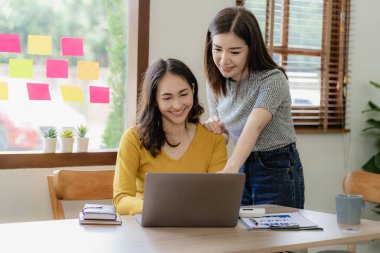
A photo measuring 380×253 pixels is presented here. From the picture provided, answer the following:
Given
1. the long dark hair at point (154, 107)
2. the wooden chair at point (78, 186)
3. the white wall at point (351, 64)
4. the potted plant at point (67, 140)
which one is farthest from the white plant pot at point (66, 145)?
the long dark hair at point (154, 107)

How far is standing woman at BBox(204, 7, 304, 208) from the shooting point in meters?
2.23

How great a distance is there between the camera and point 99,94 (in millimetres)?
3092

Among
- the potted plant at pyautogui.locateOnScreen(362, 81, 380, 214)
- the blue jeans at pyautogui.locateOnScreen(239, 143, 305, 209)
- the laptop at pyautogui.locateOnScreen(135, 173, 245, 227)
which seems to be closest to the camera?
the laptop at pyautogui.locateOnScreen(135, 173, 245, 227)

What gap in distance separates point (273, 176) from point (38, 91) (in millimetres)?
1253

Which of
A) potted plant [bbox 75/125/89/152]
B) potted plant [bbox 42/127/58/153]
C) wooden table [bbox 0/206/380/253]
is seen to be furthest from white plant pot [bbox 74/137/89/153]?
wooden table [bbox 0/206/380/253]

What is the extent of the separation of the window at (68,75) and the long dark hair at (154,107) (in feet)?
2.73

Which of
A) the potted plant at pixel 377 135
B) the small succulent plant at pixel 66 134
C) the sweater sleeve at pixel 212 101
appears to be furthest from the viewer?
the potted plant at pixel 377 135

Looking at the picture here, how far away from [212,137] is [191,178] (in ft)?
1.99

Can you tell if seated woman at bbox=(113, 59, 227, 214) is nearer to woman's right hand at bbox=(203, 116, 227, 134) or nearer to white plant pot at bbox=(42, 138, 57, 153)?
woman's right hand at bbox=(203, 116, 227, 134)

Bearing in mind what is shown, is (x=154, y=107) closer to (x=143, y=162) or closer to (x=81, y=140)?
(x=143, y=162)

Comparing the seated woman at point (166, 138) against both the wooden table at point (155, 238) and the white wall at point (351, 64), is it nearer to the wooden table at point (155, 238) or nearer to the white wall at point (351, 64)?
the wooden table at point (155, 238)

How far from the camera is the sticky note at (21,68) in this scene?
9.43 feet

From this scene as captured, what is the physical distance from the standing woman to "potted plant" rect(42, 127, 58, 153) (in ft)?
2.85

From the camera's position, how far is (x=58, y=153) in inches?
114
